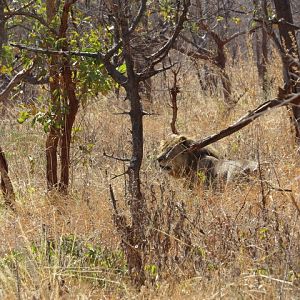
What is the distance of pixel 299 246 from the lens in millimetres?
3330

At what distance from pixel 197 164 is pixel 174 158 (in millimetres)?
216

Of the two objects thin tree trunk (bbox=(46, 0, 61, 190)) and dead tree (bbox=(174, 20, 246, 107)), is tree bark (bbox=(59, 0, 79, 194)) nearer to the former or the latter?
thin tree trunk (bbox=(46, 0, 61, 190))

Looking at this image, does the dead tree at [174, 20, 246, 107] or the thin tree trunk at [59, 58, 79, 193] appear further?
the dead tree at [174, 20, 246, 107]

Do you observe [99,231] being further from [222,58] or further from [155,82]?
[155,82]

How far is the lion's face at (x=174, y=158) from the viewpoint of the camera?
5895 millimetres

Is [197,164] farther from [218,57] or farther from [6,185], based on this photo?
[218,57]

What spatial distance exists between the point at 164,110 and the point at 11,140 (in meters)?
2.46

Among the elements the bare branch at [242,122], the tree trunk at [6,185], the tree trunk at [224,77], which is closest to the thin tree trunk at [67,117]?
the tree trunk at [6,185]

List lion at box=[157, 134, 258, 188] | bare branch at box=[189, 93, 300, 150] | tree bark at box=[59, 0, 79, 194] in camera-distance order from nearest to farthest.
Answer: bare branch at box=[189, 93, 300, 150], tree bark at box=[59, 0, 79, 194], lion at box=[157, 134, 258, 188]

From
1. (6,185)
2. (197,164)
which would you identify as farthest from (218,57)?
(6,185)

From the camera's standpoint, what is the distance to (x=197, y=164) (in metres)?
5.96

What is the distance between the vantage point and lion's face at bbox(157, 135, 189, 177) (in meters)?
5.89

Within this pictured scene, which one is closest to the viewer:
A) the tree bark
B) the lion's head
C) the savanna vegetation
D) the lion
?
the savanna vegetation

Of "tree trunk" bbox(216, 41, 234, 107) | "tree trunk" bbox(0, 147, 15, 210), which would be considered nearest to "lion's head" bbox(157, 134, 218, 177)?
"tree trunk" bbox(0, 147, 15, 210)
